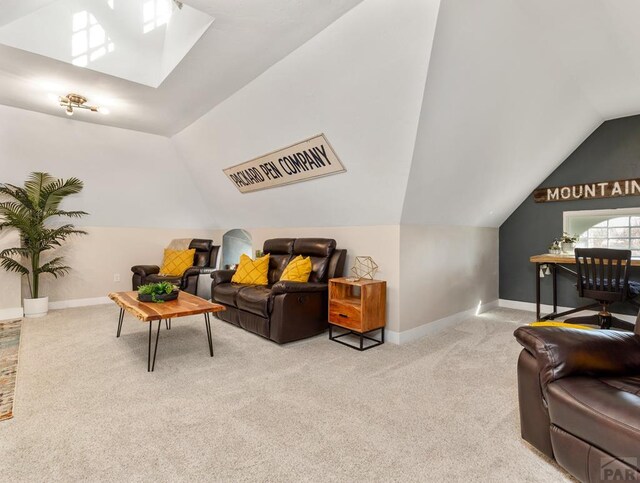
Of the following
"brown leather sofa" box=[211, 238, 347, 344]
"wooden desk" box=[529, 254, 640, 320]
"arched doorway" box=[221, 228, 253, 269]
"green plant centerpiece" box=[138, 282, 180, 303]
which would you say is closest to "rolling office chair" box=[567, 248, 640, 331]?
"wooden desk" box=[529, 254, 640, 320]

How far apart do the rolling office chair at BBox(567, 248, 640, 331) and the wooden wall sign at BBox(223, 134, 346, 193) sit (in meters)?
2.76

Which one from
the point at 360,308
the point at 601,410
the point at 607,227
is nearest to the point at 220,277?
the point at 360,308

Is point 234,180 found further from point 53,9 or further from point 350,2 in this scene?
Answer: point 350,2

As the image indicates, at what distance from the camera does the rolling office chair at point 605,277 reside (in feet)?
10.7

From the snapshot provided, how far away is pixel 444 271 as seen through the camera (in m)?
3.99

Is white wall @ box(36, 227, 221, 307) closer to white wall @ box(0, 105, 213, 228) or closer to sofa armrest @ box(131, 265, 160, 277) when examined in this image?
white wall @ box(0, 105, 213, 228)

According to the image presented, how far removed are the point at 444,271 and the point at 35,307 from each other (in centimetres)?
543

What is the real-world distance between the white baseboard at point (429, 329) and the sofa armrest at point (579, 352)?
72.4 inches

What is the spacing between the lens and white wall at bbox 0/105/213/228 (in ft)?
13.9

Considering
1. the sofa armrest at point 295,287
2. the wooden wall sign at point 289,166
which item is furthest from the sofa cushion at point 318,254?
the wooden wall sign at point 289,166

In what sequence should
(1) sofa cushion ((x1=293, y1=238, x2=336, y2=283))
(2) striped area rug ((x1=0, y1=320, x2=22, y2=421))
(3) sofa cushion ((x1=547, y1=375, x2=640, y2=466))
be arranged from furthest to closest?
1. (1) sofa cushion ((x1=293, y1=238, x2=336, y2=283))
2. (2) striped area rug ((x1=0, y1=320, x2=22, y2=421))
3. (3) sofa cushion ((x1=547, y1=375, x2=640, y2=466))

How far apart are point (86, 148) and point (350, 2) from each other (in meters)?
4.29

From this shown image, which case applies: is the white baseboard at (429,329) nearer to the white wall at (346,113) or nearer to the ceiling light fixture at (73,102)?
the white wall at (346,113)

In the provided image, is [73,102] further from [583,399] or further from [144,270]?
[583,399]
